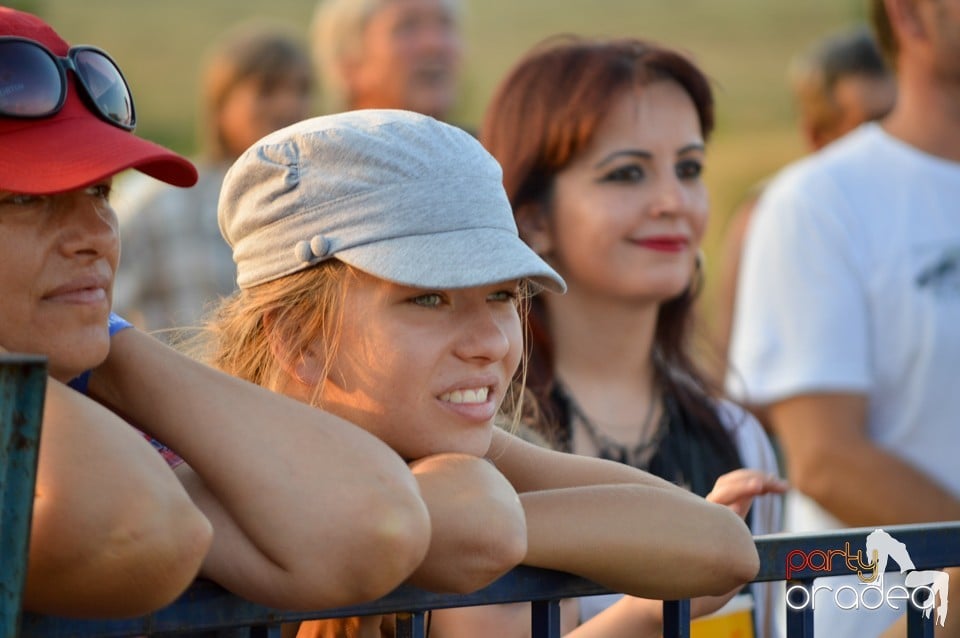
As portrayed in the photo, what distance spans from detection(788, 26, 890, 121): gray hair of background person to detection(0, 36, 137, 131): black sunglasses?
180 inches

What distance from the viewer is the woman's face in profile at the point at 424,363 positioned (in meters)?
1.72

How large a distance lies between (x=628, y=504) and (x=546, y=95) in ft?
5.41

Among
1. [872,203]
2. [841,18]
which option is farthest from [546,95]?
[841,18]

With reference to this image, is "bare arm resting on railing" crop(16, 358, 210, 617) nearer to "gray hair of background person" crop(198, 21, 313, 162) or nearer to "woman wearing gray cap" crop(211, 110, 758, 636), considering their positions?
"woman wearing gray cap" crop(211, 110, 758, 636)

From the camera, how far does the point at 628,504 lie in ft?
5.44

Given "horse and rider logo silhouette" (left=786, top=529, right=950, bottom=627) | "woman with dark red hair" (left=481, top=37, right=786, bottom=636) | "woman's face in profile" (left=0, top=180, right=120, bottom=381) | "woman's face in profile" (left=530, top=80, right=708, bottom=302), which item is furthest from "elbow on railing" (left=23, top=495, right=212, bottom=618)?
"woman's face in profile" (left=530, top=80, right=708, bottom=302)

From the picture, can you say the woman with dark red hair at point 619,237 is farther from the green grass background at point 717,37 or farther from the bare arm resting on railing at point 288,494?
the green grass background at point 717,37

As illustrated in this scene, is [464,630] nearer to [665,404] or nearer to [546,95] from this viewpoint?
[665,404]

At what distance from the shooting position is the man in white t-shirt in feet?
11.6


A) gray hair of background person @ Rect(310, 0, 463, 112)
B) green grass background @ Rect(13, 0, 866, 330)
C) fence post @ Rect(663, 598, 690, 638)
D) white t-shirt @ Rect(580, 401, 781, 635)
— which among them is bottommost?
fence post @ Rect(663, 598, 690, 638)

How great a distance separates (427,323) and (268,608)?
1.46 ft

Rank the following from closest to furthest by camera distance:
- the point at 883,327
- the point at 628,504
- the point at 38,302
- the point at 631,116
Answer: the point at 38,302 → the point at 628,504 → the point at 631,116 → the point at 883,327

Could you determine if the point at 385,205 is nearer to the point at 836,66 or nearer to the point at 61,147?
the point at 61,147

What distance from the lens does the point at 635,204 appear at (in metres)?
3.06
